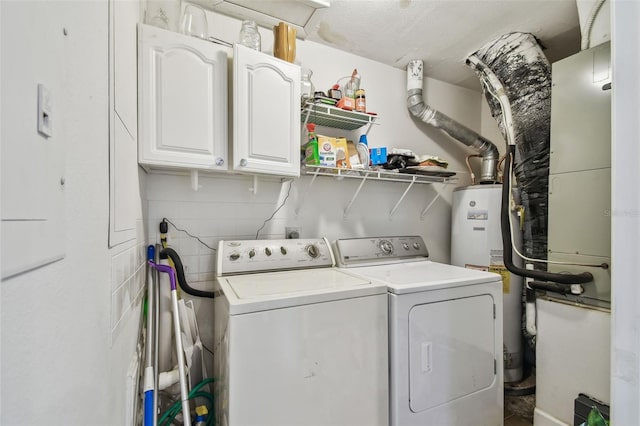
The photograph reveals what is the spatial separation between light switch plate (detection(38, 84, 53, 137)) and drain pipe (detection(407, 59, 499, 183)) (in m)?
2.59

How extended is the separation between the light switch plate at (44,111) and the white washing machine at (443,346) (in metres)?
1.33

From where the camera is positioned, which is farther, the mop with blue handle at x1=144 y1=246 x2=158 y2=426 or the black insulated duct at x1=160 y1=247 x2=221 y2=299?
the black insulated duct at x1=160 y1=247 x2=221 y2=299

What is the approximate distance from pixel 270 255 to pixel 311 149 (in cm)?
77

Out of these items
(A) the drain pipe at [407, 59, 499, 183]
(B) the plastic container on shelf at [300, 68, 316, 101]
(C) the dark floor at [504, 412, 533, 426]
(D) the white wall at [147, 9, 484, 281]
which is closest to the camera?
(D) the white wall at [147, 9, 484, 281]

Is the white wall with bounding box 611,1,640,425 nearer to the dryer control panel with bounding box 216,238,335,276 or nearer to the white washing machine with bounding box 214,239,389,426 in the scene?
the white washing machine with bounding box 214,239,389,426

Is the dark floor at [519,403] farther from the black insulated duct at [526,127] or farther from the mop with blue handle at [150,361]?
the mop with blue handle at [150,361]

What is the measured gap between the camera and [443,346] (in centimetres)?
149

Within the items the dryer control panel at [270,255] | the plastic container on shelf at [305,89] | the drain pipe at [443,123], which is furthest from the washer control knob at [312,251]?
the drain pipe at [443,123]

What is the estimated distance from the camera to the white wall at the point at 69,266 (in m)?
0.34

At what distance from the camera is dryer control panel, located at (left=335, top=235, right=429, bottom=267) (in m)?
1.94

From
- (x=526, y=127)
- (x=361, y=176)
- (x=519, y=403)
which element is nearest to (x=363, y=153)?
(x=361, y=176)

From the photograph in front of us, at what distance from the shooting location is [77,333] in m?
0.55

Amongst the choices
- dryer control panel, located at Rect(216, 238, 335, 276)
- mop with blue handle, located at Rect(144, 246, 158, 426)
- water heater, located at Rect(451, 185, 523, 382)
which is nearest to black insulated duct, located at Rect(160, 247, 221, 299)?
mop with blue handle, located at Rect(144, 246, 158, 426)

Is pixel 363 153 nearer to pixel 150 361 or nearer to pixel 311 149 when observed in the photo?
pixel 311 149
